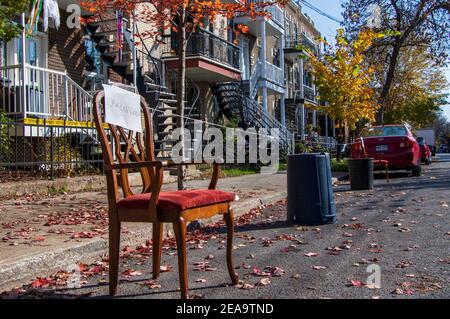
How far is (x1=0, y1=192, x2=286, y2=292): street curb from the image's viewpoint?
4.00 meters

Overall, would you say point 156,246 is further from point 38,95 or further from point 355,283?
point 38,95

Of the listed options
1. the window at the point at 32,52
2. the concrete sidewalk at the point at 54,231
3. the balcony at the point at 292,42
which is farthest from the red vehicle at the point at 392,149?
the balcony at the point at 292,42

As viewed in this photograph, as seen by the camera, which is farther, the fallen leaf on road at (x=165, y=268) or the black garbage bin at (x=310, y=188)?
the black garbage bin at (x=310, y=188)

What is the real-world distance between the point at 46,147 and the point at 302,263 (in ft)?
22.8

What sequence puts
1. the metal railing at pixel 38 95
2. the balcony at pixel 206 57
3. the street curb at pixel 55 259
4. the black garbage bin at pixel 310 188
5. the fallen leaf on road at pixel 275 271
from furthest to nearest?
the balcony at pixel 206 57 → the metal railing at pixel 38 95 → the black garbage bin at pixel 310 188 → the fallen leaf on road at pixel 275 271 → the street curb at pixel 55 259

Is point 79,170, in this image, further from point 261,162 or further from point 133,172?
point 261,162

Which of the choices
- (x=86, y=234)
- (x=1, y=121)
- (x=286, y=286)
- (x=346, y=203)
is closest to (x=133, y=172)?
(x=1, y=121)

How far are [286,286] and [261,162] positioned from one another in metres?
14.5

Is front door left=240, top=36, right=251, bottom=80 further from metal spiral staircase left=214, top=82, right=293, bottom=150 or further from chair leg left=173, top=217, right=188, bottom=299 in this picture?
chair leg left=173, top=217, right=188, bottom=299

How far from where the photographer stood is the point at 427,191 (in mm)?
10914

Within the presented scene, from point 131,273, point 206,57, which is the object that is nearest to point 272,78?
point 206,57

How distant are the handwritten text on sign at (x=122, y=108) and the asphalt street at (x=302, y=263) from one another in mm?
1293

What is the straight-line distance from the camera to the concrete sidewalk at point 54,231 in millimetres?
4254

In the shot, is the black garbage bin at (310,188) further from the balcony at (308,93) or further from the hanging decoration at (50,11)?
the balcony at (308,93)
